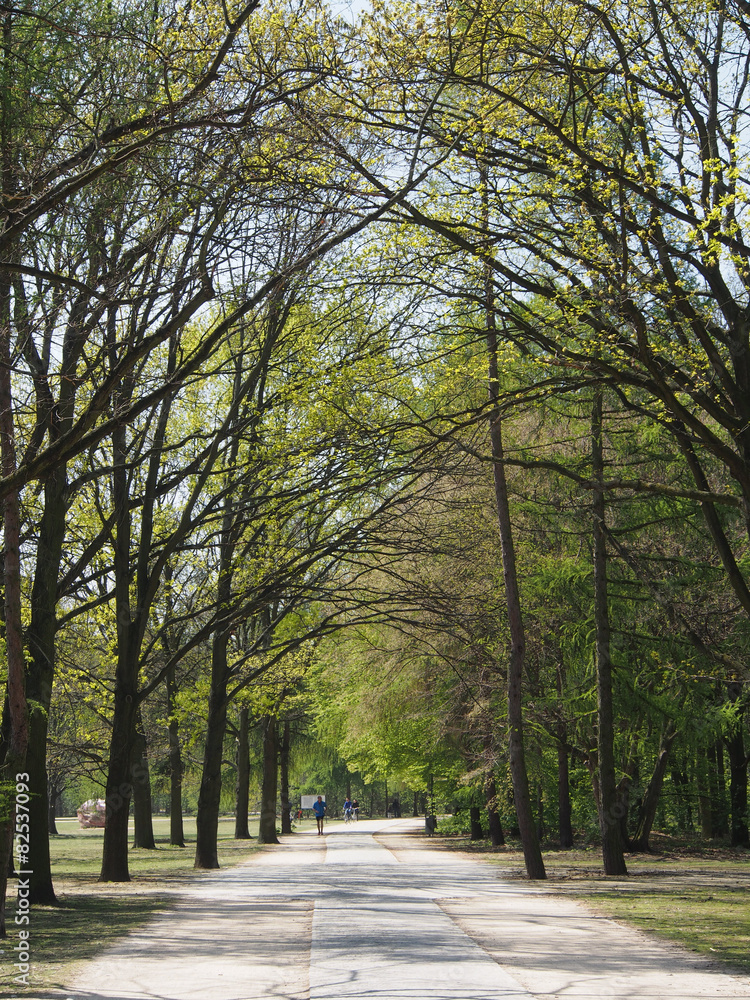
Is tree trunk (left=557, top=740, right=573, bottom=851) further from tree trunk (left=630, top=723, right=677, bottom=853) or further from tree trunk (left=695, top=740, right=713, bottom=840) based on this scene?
tree trunk (left=695, top=740, right=713, bottom=840)

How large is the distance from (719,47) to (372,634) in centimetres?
1633

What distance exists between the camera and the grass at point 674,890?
9.20 metres

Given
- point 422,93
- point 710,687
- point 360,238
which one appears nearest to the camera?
point 422,93

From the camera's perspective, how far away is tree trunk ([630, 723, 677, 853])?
→ 2075 centimetres

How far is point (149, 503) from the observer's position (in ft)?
55.9

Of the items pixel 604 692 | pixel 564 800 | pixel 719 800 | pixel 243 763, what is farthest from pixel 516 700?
pixel 243 763

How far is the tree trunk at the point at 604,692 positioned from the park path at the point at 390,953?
285 centimetres

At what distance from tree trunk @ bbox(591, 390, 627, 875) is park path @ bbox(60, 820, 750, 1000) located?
2.85 meters

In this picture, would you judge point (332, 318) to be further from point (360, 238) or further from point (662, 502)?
point (662, 502)

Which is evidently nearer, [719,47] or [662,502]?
[719,47]

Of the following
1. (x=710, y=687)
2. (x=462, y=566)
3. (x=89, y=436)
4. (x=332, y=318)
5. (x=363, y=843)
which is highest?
(x=332, y=318)

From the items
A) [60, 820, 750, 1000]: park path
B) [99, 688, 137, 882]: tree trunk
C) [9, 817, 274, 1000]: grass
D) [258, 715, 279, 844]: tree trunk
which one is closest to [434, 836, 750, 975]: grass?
[60, 820, 750, 1000]: park path

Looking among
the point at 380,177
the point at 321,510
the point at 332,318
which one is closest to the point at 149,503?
the point at 321,510

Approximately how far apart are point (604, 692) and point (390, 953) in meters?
9.97
